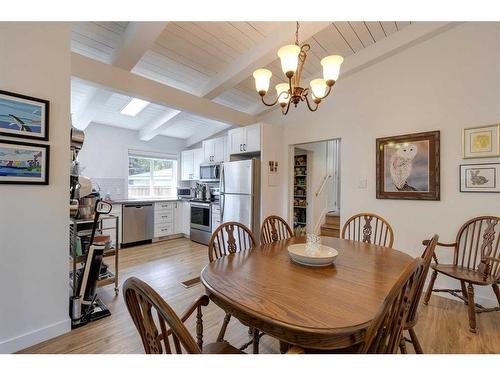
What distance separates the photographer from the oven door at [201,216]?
4652 mm

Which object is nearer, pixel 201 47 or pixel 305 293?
pixel 305 293

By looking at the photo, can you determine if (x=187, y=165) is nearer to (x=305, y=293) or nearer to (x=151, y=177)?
(x=151, y=177)

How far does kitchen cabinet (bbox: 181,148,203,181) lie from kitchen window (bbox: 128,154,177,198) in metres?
0.31

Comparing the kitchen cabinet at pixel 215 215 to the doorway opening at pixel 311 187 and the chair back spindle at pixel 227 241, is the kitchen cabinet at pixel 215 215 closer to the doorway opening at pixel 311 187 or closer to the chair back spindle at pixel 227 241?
the doorway opening at pixel 311 187

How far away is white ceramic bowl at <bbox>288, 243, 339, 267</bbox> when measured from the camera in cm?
142

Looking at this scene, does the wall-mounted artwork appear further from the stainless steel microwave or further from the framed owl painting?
the stainless steel microwave

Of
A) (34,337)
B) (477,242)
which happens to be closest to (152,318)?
(34,337)

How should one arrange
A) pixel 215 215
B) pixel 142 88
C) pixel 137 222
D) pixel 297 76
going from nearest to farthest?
pixel 297 76 < pixel 142 88 < pixel 137 222 < pixel 215 215

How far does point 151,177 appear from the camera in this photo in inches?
216

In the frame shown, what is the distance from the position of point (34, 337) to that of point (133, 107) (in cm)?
347

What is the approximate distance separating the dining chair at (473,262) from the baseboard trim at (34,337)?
323 centimetres

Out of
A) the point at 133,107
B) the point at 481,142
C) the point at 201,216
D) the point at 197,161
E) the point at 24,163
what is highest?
the point at 133,107

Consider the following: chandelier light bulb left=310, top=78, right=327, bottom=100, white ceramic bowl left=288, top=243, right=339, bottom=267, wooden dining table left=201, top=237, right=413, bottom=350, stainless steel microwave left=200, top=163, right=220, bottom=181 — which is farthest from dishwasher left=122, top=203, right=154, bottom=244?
chandelier light bulb left=310, top=78, right=327, bottom=100
